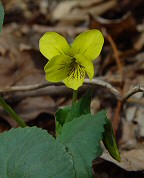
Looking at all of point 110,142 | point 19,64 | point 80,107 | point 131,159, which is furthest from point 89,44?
point 19,64

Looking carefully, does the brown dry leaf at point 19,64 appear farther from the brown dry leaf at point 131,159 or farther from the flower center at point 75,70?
the flower center at point 75,70

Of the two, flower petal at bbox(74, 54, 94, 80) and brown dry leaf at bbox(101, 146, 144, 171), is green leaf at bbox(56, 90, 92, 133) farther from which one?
brown dry leaf at bbox(101, 146, 144, 171)

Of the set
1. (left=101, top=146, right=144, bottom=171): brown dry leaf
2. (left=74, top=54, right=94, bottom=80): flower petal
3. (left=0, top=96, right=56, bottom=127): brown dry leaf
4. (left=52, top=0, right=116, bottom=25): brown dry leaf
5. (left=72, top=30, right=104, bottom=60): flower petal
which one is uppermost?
(left=52, top=0, right=116, bottom=25): brown dry leaf

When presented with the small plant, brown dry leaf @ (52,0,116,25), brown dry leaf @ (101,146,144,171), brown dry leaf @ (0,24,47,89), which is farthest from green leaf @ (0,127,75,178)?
brown dry leaf @ (52,0,116,25)

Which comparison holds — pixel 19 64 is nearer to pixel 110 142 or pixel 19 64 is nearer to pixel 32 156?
pixel 110 142

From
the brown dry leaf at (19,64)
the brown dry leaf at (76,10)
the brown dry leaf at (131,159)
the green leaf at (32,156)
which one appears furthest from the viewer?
the brown dry leaf at (76,10)

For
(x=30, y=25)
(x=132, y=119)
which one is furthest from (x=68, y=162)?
(x=30, y=25)

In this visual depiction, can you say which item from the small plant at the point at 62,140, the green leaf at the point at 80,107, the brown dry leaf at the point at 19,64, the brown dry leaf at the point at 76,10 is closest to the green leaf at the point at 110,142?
the small plant at the point at 62,140
